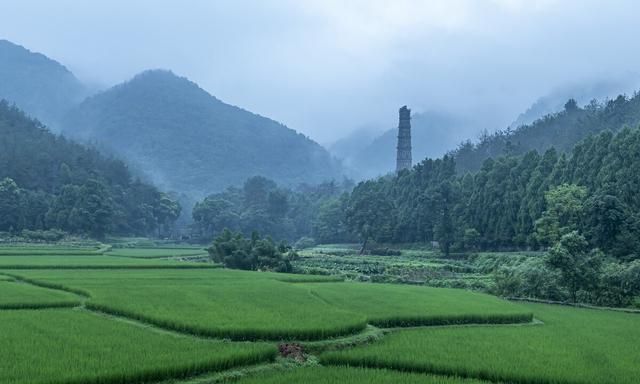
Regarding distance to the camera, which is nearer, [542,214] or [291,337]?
[291,337]

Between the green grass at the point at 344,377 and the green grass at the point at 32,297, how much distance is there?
9077 mm

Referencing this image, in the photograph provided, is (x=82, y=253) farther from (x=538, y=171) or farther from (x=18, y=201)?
(x=538, y=171)

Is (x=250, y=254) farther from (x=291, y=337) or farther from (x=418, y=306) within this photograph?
(x=291, y=337)

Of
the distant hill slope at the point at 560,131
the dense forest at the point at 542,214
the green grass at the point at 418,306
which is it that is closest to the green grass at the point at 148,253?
the dense forest at the point at 542,214

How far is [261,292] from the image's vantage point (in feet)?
72.0

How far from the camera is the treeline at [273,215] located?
269 ft

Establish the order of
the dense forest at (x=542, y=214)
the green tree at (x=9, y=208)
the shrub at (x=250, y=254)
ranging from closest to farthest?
the dense forest at (x=542, y=214) < the shrub at (x=250, y=254) < the green tree at (x=9, y=208)

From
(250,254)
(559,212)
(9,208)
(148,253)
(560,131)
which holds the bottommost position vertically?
(148,253)

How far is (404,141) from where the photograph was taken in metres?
104

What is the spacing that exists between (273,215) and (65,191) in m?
32.2

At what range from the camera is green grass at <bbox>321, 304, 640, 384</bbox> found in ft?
37.8

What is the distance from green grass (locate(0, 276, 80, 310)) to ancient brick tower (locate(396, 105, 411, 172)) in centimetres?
8485

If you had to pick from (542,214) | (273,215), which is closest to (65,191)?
(273,215)

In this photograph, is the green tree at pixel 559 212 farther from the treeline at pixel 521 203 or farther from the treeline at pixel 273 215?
the treeline at pixel 273 215
